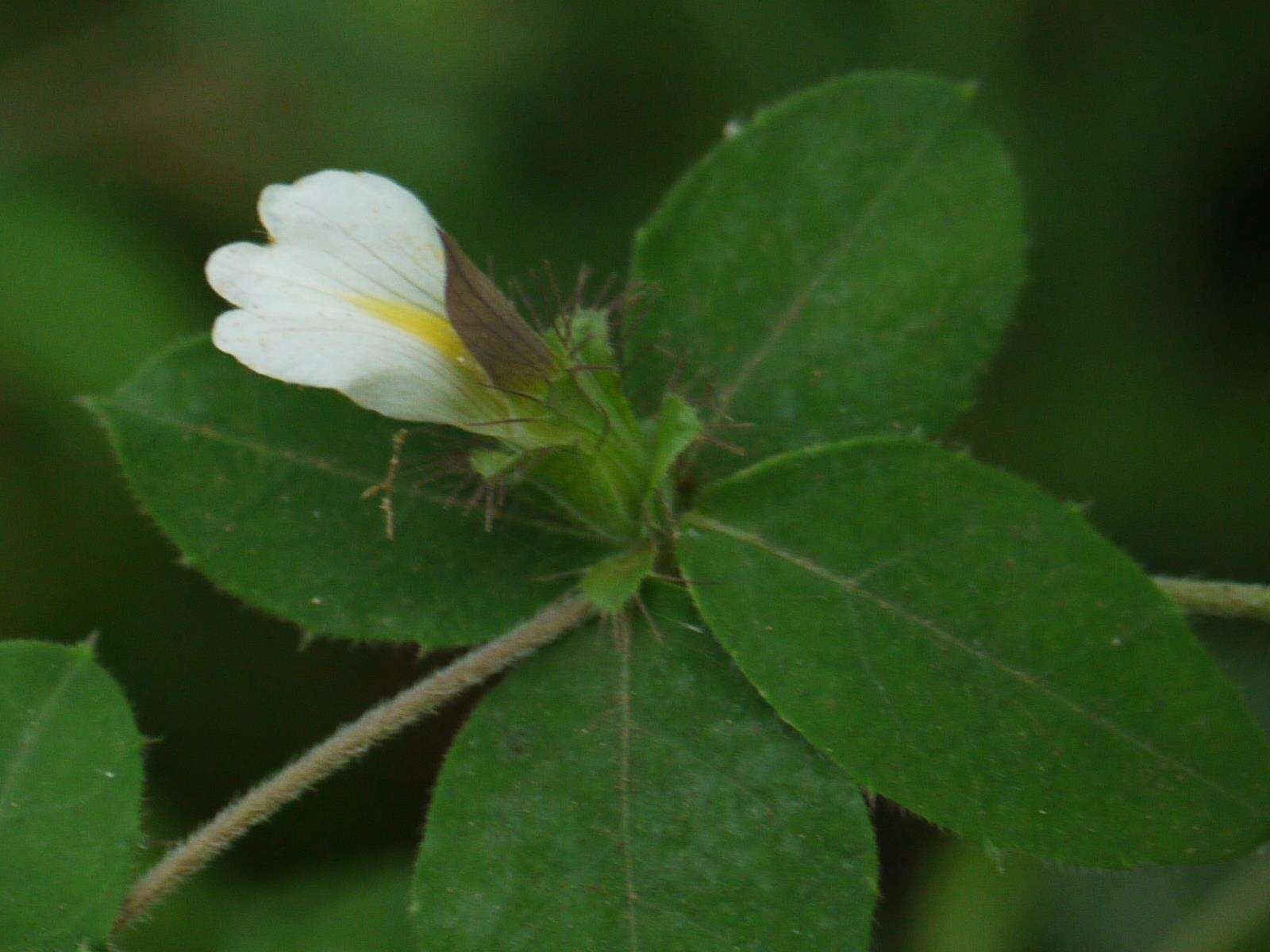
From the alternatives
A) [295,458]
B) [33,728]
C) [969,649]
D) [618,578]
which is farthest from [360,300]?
[969,649]

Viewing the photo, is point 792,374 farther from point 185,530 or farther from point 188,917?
point 188,917

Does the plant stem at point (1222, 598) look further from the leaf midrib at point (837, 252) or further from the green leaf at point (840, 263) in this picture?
the leaf midrib at point (837, 252)

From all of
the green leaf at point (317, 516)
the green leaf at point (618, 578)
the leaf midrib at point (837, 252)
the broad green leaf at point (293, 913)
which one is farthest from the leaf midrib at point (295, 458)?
the broad green leaf at point (293, 913)

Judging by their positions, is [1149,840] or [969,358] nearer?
[1149,840]

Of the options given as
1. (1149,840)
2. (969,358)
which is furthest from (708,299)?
(1149,840)

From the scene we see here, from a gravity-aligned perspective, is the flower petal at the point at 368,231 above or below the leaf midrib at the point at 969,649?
above

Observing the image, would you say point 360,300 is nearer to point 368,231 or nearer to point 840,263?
point 368,231

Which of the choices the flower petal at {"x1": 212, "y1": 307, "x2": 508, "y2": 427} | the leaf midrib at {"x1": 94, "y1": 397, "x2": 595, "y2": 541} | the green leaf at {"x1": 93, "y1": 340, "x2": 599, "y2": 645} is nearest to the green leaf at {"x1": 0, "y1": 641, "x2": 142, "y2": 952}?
the green leaf at {"x1": 93, "y1": 340, "x2": 599, "y2": 645}
